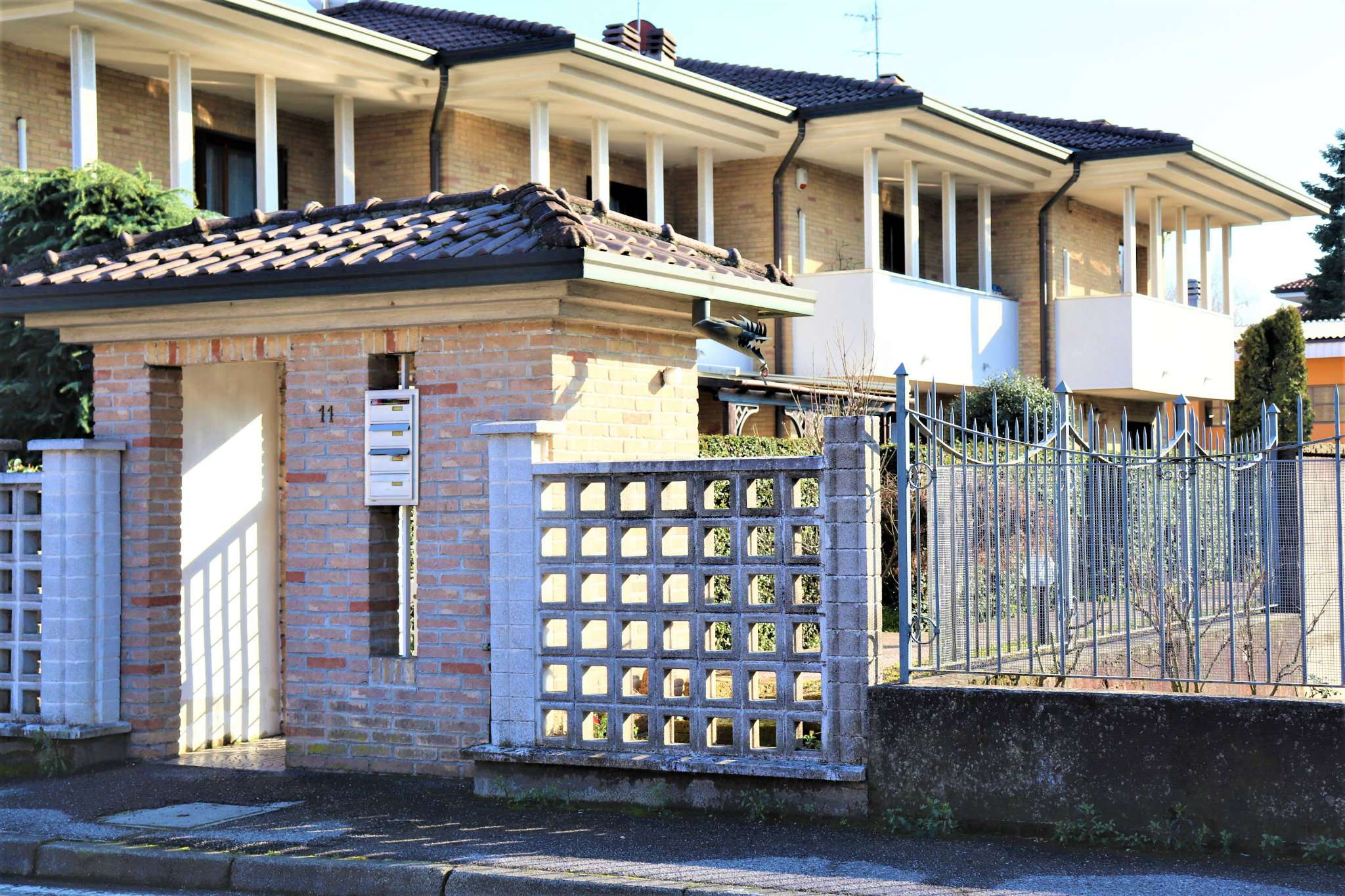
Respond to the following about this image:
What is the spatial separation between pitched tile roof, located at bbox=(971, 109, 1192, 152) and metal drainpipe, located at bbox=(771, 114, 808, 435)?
16.4 ft

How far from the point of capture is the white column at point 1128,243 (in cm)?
2503

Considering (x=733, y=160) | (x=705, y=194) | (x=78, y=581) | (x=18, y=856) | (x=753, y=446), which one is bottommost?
(x=18, y=856)

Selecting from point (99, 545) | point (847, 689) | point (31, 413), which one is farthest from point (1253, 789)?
point (31, 413)

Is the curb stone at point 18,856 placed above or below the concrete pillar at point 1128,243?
below

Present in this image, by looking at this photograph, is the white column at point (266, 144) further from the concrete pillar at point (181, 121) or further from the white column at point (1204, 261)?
the white column at point (1204, 261)

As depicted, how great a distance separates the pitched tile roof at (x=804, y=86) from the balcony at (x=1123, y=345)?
17.0 feet

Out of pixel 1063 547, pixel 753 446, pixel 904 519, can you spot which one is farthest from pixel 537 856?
pixel 753 446

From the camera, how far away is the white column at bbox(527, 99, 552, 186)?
1892 cm

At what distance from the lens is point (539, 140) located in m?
19.0

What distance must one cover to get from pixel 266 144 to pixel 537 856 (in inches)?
478

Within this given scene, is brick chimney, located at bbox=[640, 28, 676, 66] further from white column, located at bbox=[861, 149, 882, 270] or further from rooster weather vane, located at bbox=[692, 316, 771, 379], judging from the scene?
rooster weather vane, located at bbox=[692, 316, 771, 379]

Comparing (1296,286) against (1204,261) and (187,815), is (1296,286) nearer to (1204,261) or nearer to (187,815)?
(1204,261)

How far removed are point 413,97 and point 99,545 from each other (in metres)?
11.0

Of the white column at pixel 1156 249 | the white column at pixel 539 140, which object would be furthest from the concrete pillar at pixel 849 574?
the white column at pixel 1156 249
